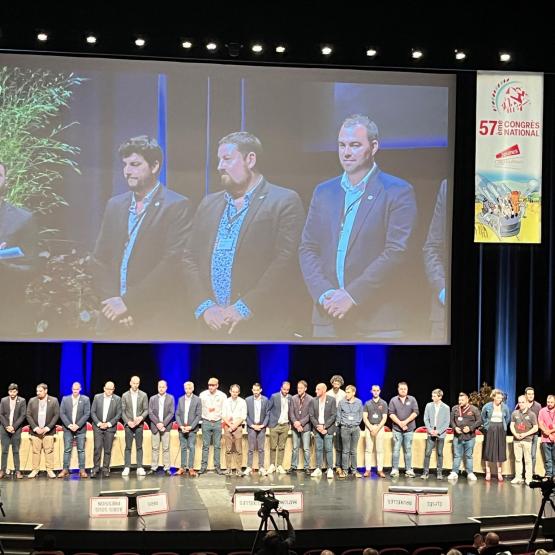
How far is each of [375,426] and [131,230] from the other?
4.82m

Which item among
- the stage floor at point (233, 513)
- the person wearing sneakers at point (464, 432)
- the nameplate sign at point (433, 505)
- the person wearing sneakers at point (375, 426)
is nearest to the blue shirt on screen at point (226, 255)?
the person wearing sneakers at point (375, 426)

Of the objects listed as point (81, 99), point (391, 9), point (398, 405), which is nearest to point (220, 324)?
point (398, 405)

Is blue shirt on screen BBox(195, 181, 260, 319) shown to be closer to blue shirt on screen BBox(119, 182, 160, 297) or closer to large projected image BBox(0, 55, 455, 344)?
large projected image BBox(0, 55, 455, 344)

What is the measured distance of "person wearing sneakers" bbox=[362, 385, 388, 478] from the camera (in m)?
13.4

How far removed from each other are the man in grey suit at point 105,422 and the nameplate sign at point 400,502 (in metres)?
4.24

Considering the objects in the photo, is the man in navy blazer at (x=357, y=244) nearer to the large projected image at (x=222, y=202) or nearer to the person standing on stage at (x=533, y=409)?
the large projected image at (x=222, y=202)

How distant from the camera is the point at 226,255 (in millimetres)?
14156

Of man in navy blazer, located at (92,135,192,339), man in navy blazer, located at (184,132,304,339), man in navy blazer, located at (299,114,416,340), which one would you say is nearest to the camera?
man in navy blazer, located at (92,135,192,339)

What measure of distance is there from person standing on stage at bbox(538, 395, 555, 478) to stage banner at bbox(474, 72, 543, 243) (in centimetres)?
297

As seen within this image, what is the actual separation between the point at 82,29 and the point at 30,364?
5.47m

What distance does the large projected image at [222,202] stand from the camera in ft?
45.2

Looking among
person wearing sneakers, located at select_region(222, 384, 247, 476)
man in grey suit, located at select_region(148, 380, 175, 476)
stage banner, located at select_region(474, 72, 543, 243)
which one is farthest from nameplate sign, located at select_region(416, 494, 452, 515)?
stage banner, located at select_region(474, 72, 543, 243)

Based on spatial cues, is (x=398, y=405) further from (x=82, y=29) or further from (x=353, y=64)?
(x=82, y=29)

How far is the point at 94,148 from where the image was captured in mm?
13883
